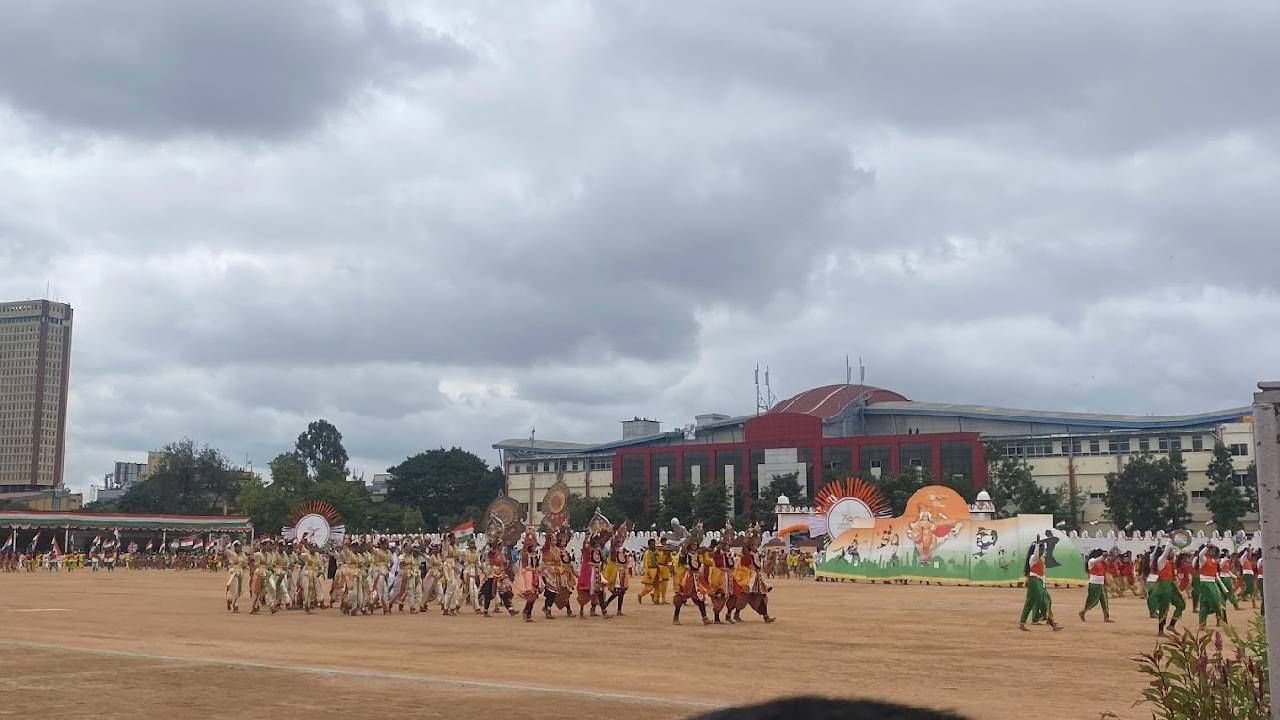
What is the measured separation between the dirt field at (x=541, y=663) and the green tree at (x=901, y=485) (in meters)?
45.9

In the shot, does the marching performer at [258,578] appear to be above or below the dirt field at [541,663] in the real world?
above

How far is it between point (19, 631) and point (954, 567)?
32.2 metres

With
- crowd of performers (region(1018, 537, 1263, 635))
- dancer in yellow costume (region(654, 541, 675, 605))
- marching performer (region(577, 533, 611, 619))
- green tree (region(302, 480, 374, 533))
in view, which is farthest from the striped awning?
crowd of performers (region(1018, 537, 1263, 635))

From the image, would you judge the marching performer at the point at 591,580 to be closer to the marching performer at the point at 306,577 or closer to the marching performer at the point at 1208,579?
the marching performer at the point at 306,577

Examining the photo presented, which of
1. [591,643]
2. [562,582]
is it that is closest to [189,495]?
[562,582]

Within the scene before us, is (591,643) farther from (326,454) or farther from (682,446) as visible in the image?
(326,454)

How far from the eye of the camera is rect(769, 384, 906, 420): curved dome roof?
9556cm

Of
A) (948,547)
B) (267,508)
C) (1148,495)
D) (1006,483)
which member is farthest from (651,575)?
(267,508)

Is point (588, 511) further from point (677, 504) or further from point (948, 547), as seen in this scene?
point (948, 547)

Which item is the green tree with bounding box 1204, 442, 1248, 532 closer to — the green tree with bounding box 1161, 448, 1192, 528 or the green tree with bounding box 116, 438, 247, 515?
the green tree with bounding box 1161, 448, 1192, 528

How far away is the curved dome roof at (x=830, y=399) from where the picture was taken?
95.6 m

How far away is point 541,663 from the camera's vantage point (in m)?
16.9

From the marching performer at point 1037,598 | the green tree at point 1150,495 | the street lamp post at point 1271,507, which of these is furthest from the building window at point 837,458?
the street lamp post at point 1271,507

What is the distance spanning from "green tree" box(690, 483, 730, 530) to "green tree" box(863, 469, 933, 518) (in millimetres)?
11442
